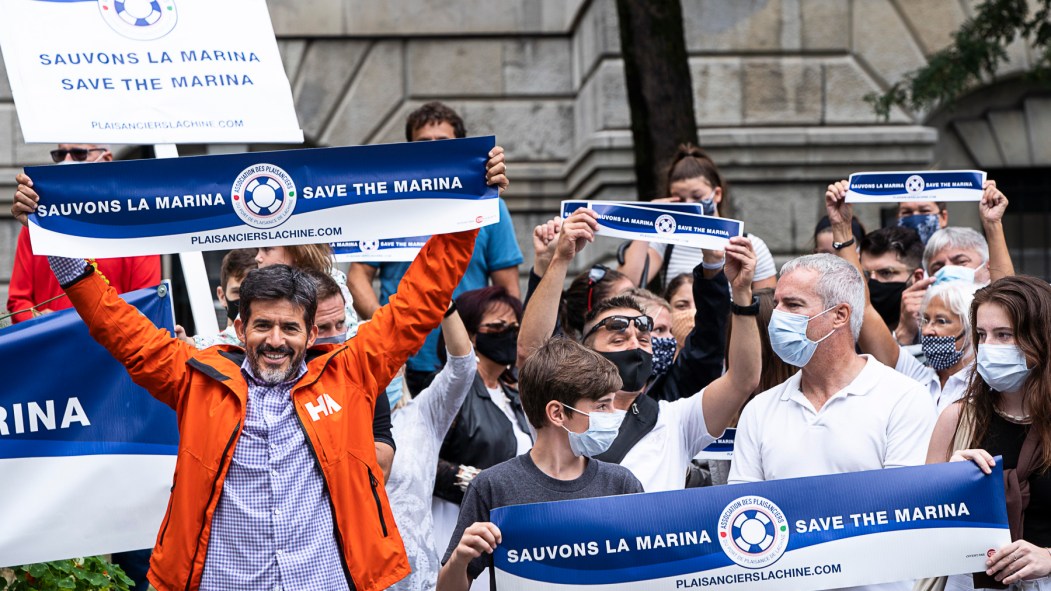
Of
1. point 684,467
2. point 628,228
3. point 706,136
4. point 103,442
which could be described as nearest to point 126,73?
point 103,442

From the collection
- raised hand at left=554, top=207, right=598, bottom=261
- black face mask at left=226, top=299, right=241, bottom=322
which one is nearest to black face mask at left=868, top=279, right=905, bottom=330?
raised hand at left=554, top=207, right=598, bottom=261

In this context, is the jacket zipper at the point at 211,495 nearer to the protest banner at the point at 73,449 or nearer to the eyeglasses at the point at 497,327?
the protest banner at the point at 73,449

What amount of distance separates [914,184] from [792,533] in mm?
2534

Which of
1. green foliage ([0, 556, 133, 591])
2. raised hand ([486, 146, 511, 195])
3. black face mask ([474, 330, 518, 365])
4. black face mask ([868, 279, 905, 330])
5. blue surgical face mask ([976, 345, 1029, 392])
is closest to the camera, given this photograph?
blue surgical face mask ([976, 345, 1029, 392])

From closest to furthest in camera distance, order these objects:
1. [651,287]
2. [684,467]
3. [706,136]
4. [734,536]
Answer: [734,536] → [684,467] → [651,287] → [706,136]

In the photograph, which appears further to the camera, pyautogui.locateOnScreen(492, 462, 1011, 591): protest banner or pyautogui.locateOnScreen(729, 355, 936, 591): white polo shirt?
pyautogui.locateOnScreen(729, 355, 936, 591): white polo shirt

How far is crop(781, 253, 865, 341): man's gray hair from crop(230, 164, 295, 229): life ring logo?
1813 mm

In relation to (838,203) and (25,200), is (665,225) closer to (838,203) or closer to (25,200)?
(838,203)

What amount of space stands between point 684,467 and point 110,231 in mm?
2170

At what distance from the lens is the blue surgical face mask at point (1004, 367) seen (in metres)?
4.63

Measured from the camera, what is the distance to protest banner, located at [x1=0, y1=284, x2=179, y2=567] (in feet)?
17.8

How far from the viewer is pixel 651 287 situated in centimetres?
734

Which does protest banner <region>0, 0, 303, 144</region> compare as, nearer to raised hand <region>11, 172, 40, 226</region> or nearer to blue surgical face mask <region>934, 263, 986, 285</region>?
raised hand <region>11, 172, 40, 226</region>

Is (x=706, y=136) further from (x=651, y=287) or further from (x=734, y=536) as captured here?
(x=734, y=536)
